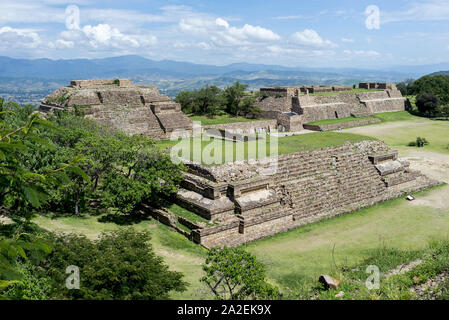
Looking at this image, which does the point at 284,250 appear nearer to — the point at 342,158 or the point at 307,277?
the point at 307,277

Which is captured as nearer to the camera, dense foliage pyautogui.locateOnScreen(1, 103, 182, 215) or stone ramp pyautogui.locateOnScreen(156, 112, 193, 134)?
dense foliage pyautogui.locateOnScreen(1, 103, 182, 215)

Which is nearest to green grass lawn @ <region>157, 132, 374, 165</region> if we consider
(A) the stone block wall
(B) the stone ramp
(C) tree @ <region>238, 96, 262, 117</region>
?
(B) the stone ramp

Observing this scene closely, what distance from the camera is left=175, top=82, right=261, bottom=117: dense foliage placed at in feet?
113

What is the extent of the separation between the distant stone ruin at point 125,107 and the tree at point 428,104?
32289 millimetres

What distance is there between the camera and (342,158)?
18234 millimetres

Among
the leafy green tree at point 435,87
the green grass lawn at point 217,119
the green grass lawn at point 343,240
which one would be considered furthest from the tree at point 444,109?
the green grass lawn at point 343,240

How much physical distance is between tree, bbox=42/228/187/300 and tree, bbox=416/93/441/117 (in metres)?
44.6

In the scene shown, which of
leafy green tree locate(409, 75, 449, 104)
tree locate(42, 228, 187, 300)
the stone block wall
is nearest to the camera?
tree locate(42, 228, 187, 300)

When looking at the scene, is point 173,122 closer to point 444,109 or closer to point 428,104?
point 444,109

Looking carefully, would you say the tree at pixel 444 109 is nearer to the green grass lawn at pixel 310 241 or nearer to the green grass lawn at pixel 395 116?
the green grass lawn at pixel 395 116

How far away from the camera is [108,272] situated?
7609mm

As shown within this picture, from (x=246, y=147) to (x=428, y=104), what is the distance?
3580cm

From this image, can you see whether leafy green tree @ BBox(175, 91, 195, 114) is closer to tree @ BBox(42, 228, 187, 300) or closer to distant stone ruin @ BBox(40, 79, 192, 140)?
distant stone ruin @ BBox(40, 79, 192, 140)

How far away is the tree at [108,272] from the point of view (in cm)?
745
